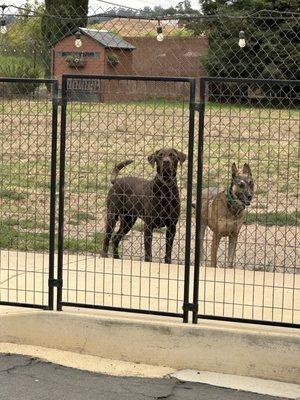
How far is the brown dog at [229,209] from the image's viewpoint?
947 cm

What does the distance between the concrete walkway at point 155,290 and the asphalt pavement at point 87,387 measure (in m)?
0.91

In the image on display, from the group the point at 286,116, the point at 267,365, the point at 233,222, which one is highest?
the point at 286,116

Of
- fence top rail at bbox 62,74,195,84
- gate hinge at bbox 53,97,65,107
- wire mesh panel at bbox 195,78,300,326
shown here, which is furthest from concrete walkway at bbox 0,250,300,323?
fence top rail at bbox 62,74,195,84

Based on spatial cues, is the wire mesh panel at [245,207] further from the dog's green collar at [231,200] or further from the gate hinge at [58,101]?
the gate hinge at [58,101]

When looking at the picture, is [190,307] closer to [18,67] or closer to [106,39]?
[18,67]

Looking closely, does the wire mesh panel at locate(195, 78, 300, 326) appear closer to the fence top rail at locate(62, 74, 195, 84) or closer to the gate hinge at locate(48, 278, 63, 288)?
the fence top rail at locate(62, 74, 195, 84)

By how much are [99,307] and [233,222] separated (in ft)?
10.7

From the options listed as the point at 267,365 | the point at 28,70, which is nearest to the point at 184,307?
the point at 267,365

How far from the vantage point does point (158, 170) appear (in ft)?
29.4

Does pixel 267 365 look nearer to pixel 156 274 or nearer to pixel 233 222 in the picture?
pixel 156 274

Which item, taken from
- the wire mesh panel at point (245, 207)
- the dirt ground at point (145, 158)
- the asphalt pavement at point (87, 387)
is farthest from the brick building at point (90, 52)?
the asphalt pavement at point (87, 387)

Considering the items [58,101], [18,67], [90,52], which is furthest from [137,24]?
[58,101]

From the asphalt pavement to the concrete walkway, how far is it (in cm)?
91

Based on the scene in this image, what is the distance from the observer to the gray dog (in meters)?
8.73
